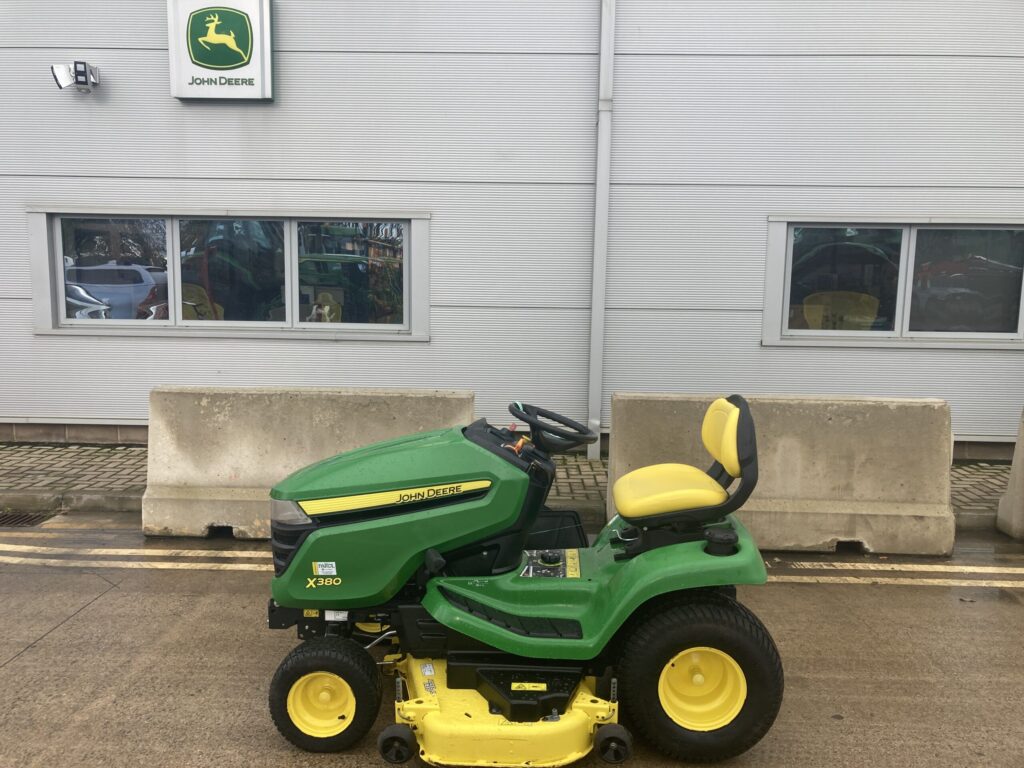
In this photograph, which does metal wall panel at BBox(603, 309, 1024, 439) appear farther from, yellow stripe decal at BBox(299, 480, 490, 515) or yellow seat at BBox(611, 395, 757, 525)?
yellow stripe decal at BBox(299, 480, 490, 515)

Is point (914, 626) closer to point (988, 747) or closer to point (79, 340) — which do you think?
point (988, 747)

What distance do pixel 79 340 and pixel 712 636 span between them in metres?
7.88

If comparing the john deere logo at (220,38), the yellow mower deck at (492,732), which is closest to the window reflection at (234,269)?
the john deere logo at (220,38)

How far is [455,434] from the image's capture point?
9.95 ft

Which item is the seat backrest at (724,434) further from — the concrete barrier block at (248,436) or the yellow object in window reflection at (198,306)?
the yellow object in window reflection at (198,306)

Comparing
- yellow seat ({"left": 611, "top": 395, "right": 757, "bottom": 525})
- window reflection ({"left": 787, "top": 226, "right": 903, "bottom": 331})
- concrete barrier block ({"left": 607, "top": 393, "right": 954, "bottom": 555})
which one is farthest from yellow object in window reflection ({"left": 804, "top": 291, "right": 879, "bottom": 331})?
yellow seat ({"left": 611, "top": 395, "right": 757, "bottom": 525})

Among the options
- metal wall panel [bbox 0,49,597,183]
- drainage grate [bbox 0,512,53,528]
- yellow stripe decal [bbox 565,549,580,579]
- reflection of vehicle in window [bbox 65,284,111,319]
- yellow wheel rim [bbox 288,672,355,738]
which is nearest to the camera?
yellow wheel rim [bbox 288,672,355,738]

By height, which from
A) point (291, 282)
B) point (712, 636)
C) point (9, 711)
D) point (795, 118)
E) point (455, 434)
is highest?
point (795, 118)

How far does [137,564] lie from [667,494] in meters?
3.89

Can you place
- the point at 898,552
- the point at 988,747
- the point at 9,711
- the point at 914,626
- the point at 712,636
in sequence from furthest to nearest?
the point at 898,552 → the point at 914,626 → the point at 9,711 → the point at 988,747 → the point at 712,636

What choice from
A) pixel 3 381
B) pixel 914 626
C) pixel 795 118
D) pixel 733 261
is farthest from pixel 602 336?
pixel 3 381

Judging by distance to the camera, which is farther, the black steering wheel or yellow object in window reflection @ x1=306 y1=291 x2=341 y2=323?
yellow object in window reflection @ x1=306 y1=291 x2=341 y2=323

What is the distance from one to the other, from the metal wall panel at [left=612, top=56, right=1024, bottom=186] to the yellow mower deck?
608 cm

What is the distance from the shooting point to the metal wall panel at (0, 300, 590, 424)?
791 cm
